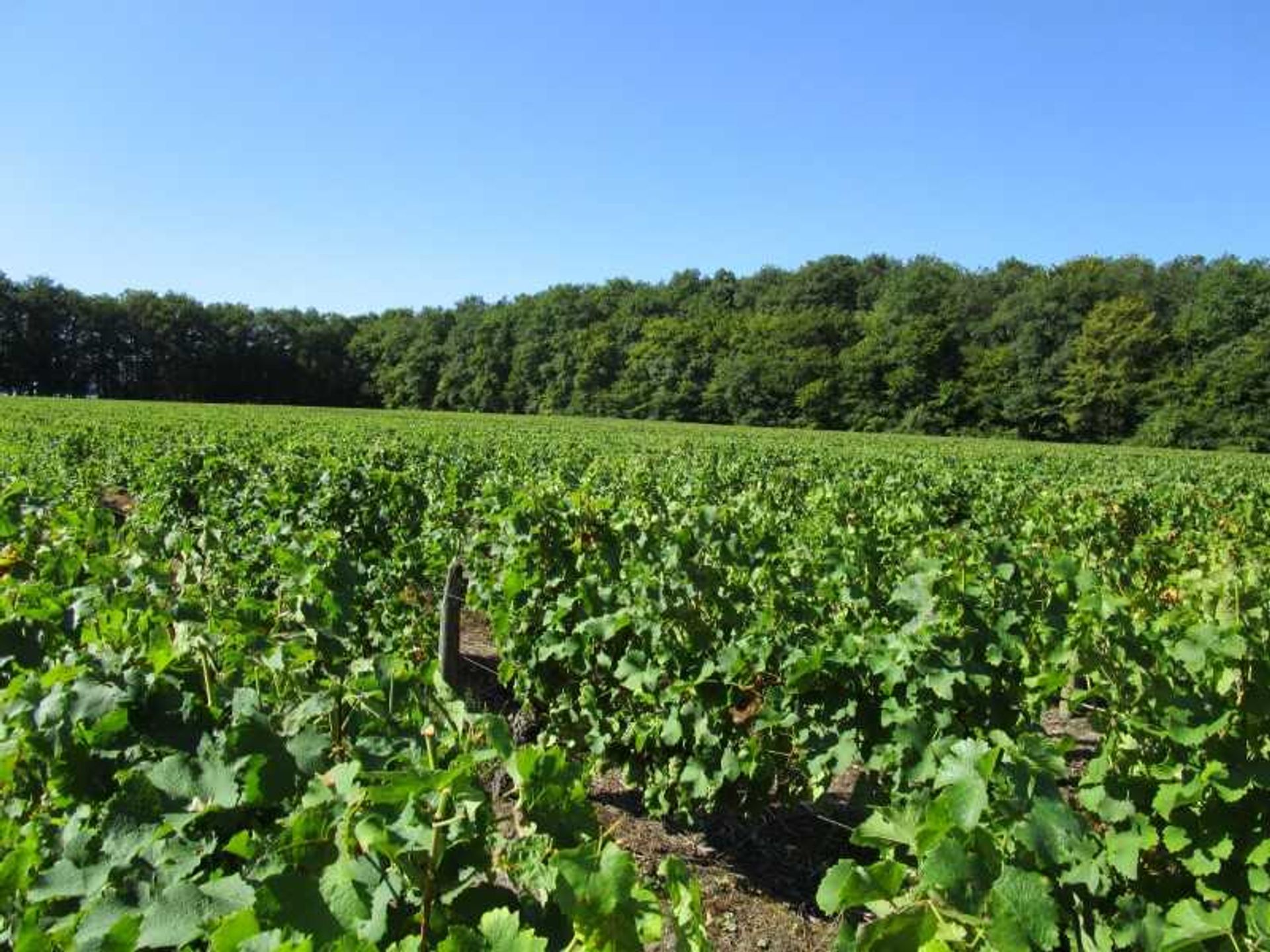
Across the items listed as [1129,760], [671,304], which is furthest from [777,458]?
[671,304]

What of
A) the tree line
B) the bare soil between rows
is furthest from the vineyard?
the tree line

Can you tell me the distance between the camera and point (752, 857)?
4277mm

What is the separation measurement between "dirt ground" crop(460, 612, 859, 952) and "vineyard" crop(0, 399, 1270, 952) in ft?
0.65

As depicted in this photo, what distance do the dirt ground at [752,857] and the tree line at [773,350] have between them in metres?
56.2

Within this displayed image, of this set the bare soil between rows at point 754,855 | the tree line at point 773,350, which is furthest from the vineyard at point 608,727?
the tree line at point 773,350

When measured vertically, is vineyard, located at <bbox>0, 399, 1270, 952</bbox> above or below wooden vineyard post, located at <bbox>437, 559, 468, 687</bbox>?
above

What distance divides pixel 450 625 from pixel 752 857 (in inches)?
88.4

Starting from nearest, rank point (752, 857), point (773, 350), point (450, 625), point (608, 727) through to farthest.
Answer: point (608, 727) < point (752, 857) < point (450, 625) < point (773, 350)

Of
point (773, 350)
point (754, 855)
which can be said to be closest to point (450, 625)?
point (754, 855)

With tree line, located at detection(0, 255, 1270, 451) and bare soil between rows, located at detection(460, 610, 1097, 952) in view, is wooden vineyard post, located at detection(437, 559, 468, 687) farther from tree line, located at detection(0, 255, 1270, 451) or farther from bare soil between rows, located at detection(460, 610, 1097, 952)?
tree line, located at detection(0, 255, 1270, 451)

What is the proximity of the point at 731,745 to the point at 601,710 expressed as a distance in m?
0.95

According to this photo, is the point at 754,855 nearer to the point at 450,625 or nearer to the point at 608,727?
the point at 608,727

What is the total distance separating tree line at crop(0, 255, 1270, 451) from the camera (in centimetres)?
5706

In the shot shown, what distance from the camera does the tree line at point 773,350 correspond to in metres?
57.1
